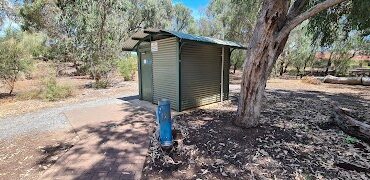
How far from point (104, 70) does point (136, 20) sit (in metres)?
10.4

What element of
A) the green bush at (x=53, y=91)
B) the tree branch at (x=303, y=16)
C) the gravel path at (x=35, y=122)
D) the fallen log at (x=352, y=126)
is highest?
the tree branch at (x=303, y=16)

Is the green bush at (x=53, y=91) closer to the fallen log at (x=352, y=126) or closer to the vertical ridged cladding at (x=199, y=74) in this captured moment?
the vertical ridged cladding at (x=199, y=74)

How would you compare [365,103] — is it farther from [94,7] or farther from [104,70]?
[94,7]

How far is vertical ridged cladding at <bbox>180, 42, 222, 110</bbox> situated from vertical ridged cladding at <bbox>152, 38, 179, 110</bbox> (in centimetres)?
21

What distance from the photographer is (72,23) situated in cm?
1141

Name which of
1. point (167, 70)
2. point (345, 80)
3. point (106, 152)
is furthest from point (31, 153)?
point (345, 80)

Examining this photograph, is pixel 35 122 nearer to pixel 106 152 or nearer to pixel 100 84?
pixel 106 152

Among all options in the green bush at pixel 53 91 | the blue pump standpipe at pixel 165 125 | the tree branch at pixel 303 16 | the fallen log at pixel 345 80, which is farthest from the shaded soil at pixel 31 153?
the fallen log at pixel 345 80

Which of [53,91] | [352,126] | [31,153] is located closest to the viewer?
[31,153]

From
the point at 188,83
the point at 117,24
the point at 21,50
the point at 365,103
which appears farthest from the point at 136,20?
the point at 365,103

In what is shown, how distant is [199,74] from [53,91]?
576 centimetres

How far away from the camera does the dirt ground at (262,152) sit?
3.16 meters

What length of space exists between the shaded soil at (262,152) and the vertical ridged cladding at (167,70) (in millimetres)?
1266

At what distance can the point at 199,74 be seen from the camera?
6.83 metres
